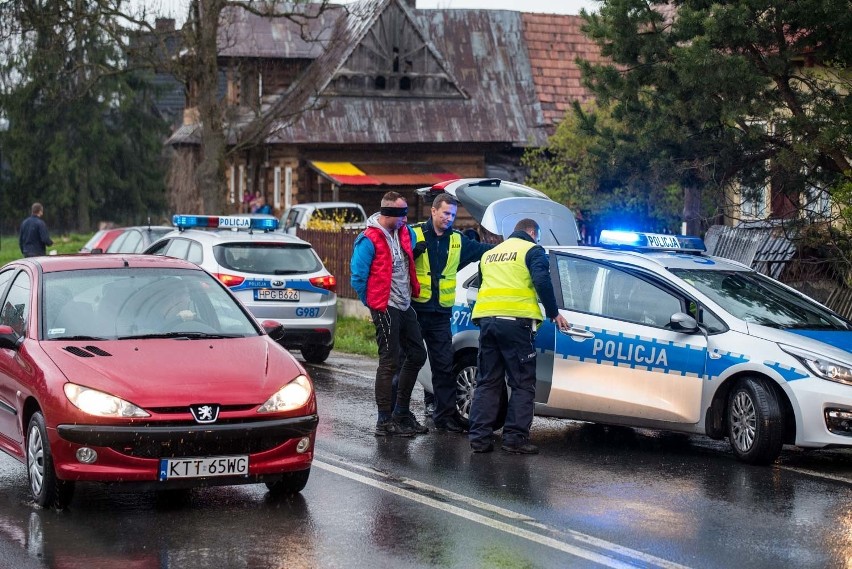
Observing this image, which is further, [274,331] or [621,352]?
[621,352]

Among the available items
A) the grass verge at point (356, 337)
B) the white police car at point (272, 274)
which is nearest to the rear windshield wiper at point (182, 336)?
the white police car at point (272, 274)

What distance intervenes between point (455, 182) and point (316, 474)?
563 centimetres

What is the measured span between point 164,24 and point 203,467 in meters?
25.1

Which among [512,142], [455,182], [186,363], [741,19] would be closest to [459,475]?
[186,363]

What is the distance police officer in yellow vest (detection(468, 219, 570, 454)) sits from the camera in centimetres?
1024

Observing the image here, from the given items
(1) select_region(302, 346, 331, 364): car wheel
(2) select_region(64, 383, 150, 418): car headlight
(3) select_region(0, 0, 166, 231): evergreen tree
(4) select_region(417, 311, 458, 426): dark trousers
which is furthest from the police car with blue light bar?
(3) select_region(0, 0, 166, 231): evergreen tree

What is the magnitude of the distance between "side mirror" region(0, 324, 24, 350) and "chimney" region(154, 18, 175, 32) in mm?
22135

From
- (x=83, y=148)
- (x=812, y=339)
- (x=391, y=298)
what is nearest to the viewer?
(x=812, y=339)

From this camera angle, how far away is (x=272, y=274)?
15906 mm

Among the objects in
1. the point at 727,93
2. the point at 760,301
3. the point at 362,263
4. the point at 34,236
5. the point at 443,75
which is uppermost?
the point at 443,75

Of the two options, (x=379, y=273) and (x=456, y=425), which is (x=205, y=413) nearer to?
(x=379, y=273)

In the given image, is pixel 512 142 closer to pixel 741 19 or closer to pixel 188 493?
pixel 741 19

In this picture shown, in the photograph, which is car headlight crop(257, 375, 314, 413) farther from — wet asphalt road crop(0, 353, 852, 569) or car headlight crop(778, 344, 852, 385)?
car headlight crop(778, 344, 852, 385)

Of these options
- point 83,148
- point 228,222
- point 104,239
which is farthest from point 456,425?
point 83,148
